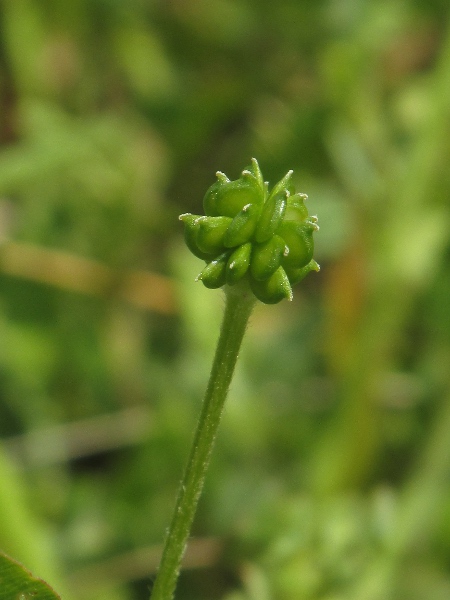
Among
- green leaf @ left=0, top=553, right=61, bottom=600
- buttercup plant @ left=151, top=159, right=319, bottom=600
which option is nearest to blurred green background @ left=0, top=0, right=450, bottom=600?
green leaf @ left=0, top=553, right=61, bottom=600

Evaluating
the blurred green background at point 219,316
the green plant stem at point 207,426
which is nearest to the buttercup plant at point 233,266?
the green plant stem at point 207,426

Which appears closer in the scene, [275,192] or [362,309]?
[275,192]

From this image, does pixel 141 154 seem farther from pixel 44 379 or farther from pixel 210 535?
pixel 210 535

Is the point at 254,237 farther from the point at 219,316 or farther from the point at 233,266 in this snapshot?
the point at 219,316

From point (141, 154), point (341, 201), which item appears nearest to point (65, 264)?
point (141, 154)

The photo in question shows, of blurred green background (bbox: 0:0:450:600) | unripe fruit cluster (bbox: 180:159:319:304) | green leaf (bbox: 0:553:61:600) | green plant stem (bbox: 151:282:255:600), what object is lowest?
green leaf (bbox: 0:553:61:600)

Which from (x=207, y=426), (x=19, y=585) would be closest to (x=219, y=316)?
(x=19, y=585)

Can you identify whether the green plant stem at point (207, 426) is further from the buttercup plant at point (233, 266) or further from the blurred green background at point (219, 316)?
the blurred green background at point (219, 316)

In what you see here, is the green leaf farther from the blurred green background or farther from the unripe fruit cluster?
the blurred green background
